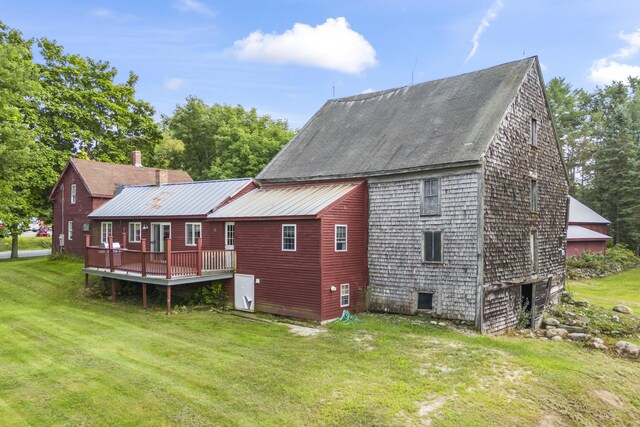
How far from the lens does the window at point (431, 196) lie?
16109 mm

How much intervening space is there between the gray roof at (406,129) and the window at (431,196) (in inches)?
26.3

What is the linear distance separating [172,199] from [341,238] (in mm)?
9982

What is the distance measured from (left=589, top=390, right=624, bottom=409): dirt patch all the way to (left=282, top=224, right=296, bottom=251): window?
995cm

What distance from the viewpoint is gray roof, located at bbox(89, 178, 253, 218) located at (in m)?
20.3

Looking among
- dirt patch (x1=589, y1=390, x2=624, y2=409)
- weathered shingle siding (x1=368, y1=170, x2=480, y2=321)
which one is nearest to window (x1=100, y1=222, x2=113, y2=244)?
weathered shingle siding (x1=368, y1=170, x2=480, y2=321)

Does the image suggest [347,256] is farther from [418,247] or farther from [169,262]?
[169,262]

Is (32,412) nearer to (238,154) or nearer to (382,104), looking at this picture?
(382,104)

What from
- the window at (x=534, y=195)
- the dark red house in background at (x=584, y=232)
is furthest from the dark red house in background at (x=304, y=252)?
the dark red house in background at (x=584, y=232)

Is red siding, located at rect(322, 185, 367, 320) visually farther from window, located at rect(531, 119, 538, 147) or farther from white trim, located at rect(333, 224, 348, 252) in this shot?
window, located at rect(531, 119, 538, 147)

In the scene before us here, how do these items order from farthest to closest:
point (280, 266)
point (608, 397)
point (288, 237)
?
point (280, 266)
point (288, 237)
point (608, 397)

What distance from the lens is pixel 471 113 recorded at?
1719 cm

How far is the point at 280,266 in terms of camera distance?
54.9ft

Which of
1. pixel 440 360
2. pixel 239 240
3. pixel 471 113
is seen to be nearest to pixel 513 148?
pixel 471 113

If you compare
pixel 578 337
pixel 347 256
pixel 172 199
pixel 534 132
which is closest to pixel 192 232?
pixel 172 199
